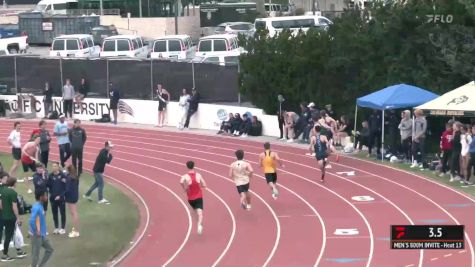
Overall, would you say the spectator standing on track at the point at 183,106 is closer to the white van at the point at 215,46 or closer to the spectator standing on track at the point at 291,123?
the spectator standing on track at the point at 291,123

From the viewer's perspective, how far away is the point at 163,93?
122 ft

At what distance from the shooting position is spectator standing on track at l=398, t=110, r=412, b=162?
88.5ft

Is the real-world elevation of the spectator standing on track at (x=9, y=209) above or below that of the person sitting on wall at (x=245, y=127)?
above

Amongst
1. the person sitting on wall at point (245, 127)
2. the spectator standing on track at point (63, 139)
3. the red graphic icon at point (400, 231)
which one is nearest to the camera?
the red graphic icon at point (400, 231)

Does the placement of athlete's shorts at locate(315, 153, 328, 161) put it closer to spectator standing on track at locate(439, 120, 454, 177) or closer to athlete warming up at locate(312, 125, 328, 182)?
athlete warming up at locate(312, 125, 328, 182)

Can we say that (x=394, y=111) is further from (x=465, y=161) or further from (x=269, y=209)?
(x=269, y=209)

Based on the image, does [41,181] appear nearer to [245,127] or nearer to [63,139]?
[63,139]

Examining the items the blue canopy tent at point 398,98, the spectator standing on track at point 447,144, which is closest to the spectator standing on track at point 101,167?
the spectator standing on track at point 447,144

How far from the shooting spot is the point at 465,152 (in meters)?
23.7

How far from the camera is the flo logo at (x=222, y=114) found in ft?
117

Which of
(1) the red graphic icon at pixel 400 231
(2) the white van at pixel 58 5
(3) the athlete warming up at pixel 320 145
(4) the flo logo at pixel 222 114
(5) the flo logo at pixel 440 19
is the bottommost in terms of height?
(4) the flo logo at pixel 222 114

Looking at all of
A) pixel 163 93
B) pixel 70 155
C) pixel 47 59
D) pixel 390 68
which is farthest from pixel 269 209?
pixel 47 59

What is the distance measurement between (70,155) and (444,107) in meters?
9.79

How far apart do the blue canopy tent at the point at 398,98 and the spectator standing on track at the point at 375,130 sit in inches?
17.3
